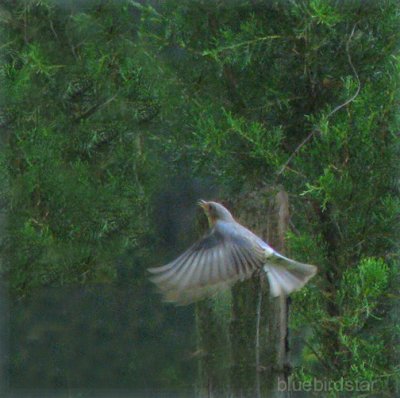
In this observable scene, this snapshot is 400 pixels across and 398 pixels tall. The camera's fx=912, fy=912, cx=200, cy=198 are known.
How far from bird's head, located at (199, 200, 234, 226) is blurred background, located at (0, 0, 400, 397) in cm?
63

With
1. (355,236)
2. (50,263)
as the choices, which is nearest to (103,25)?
(50,263)

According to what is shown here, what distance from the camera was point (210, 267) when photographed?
2236 millimetres

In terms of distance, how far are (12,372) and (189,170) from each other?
968 mm

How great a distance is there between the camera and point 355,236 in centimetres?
306

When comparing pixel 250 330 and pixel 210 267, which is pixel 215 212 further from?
pixel 250 330

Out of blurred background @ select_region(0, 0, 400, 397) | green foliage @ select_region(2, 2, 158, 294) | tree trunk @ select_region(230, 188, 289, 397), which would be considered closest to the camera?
tree trunk @ select_region(230, 188, 289, 397)

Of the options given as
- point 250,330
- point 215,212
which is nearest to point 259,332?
point 250,330

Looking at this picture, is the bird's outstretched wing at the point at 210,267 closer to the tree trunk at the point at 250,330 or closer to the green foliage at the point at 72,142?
the tree trunk at the point at 250,330

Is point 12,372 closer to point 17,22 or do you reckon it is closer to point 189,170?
point 189,170

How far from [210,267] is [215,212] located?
0.14m

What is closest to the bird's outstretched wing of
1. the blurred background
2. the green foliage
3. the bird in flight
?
the bird in flight

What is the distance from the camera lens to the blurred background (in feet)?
9.81

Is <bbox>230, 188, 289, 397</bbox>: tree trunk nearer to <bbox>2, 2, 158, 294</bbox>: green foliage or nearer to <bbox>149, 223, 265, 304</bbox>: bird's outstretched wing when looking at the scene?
<bbox>149, 223, 265, 304</bbox>: bird's outstretched wing

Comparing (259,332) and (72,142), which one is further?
(72,142)
